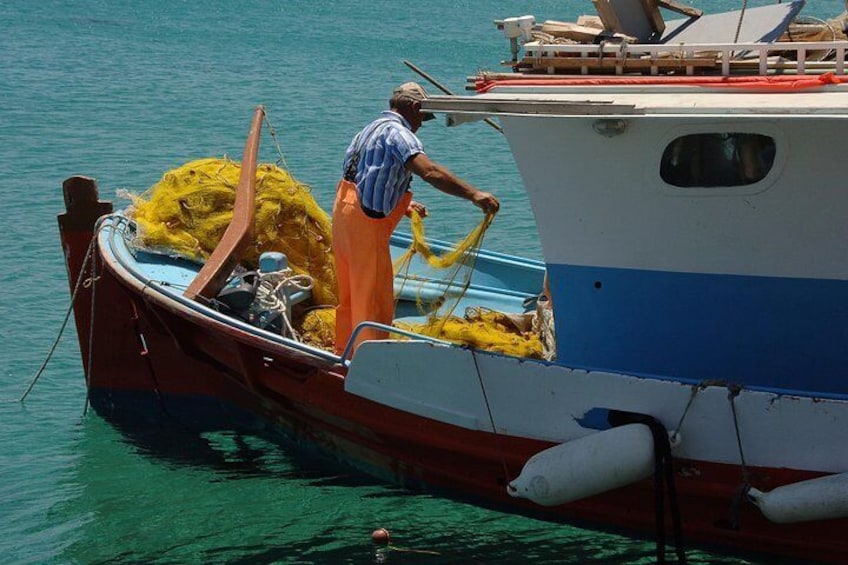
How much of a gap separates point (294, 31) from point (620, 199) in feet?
102

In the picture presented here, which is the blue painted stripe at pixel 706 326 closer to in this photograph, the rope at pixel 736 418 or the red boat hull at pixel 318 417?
the rope at pixel 736 418

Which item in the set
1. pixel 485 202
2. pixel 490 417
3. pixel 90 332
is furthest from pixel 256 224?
pixel 490 417

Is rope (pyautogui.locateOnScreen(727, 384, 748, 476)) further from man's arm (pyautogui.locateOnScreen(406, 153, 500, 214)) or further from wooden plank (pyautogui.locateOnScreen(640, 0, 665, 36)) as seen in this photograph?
wooden plank (pyautogui.locateOnScreen(640, 0, 665, 36))

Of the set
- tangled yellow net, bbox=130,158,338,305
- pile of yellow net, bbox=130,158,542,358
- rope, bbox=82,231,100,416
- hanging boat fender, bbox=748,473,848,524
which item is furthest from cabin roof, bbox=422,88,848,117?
rope, bbox=82,231,100,416

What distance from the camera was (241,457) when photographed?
8.95 meters

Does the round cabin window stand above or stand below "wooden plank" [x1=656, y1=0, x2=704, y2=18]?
below

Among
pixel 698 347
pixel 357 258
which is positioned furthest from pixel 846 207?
pixel 357 258

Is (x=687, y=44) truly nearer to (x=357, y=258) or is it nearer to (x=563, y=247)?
(x=563, y=247)

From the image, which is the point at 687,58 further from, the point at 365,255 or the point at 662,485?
the point at 662,485

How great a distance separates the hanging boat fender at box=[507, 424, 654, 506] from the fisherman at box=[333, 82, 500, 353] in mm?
1308

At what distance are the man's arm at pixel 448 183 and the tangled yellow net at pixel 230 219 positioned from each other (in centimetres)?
214

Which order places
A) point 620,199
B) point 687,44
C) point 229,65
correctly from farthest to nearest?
point 229,65, point 687,44, point 620,199

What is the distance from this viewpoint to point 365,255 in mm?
7453

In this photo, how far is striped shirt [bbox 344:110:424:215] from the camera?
720 cm
